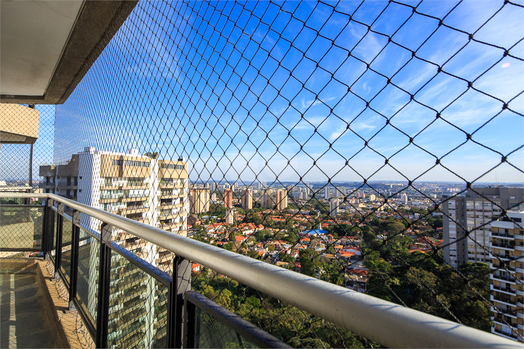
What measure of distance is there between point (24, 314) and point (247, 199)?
87.7 inches

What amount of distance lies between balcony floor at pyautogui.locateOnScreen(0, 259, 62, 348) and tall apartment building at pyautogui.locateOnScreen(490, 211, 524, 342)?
235cm

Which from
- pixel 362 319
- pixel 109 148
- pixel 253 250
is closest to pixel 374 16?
pixel 362 319

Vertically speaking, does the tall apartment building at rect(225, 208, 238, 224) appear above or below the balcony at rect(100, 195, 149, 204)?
above

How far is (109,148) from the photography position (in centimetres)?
267

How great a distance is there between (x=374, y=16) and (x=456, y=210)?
617 mm

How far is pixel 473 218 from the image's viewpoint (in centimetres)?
54

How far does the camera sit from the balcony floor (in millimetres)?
1622

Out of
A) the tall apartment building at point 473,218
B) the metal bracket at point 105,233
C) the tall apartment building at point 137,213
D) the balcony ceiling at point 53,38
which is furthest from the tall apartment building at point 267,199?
the balcony ceiling at point 53,38

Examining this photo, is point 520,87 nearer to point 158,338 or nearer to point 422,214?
point 422,214

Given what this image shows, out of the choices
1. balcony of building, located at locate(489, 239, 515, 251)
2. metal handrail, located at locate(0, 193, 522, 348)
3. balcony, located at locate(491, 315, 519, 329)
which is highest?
balcony of building, located at locate(489, 239, 515, 251)

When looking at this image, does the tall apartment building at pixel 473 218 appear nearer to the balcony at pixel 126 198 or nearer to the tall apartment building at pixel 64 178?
the balcony at pixel 126 198

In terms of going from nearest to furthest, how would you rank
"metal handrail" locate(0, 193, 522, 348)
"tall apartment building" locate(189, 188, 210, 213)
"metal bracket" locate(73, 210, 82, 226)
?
"metal handrail" locate(0, 193, 522, 348), "tall apartment building" locate(189, 188, 210, 213), "metal bracket" locate(73, 210, 82, 226)

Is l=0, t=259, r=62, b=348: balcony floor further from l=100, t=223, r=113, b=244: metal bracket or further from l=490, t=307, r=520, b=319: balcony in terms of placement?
l=490, t=307, r=520, b=319: balcony

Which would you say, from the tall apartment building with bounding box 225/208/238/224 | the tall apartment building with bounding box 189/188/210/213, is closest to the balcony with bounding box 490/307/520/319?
the tall apartment building with bounding box 225/208/238/224
